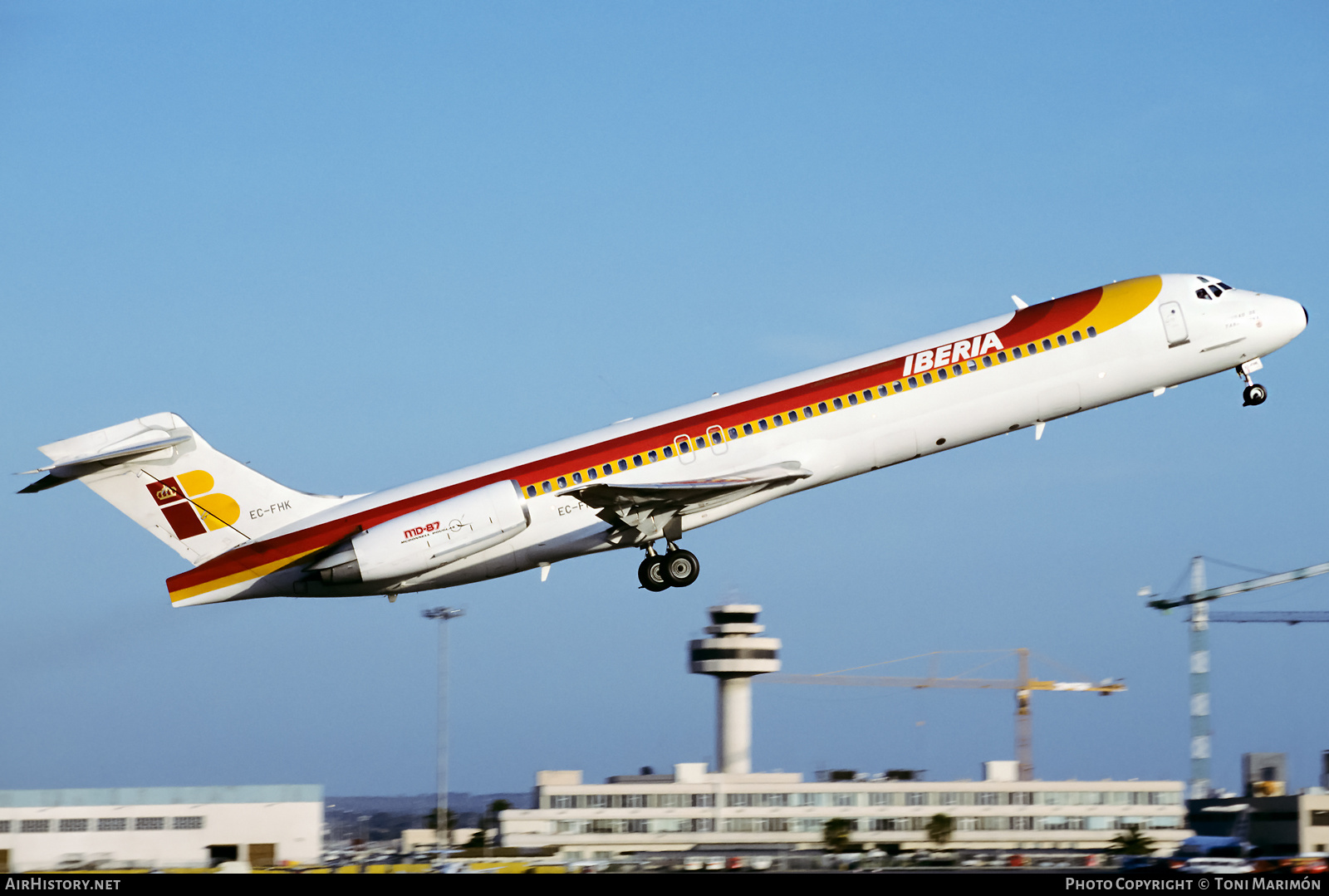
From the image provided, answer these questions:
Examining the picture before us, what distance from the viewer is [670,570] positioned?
2714 centimetres

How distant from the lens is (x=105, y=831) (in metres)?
40.9

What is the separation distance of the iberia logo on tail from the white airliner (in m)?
0.02

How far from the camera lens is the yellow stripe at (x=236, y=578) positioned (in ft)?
84.8

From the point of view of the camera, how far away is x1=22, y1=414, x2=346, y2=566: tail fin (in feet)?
85.3

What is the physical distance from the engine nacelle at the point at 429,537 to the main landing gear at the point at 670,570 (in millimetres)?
3053

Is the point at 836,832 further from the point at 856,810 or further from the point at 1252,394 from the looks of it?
the point at 1252,394

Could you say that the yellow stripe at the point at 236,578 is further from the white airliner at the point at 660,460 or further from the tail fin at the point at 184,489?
the tail fin at the point at 184,489


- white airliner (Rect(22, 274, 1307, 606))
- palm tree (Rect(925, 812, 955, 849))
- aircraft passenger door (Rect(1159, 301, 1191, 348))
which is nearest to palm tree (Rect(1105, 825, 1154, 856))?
palm tree (Rect(925, 812, 955, 849))

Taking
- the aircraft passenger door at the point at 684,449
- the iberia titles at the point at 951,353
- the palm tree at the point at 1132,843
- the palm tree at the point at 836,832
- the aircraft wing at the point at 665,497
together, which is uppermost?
the iberia titles at the point at 951,353

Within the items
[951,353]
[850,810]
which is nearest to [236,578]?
[951,353]

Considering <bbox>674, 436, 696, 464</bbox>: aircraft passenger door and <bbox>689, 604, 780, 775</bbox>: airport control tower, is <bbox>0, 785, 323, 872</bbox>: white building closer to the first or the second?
<bbox>674, 436, 696, 464</bbox>: aircraft passenger door

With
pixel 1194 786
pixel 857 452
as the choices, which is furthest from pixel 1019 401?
pixel 1194 786

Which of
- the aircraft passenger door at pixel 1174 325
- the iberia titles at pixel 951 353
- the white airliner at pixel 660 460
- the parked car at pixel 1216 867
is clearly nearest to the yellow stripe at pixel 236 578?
the white airliner at pixel 660 460
